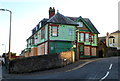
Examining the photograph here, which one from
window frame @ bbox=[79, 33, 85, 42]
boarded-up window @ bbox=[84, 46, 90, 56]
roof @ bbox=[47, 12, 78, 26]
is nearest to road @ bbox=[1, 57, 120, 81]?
roof @ bbox=[47, 12, 78, 26]

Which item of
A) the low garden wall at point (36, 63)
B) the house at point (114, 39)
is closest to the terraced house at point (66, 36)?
the low garden wall at point (36, 63)

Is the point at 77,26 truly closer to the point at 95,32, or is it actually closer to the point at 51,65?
the point at 95,32

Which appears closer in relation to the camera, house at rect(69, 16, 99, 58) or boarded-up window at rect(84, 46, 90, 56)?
house at rect(69, 16, 99, 58)

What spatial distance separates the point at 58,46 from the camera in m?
41.6

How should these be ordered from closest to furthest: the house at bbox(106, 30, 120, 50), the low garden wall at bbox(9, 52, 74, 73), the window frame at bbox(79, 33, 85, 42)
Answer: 1. the low garden wall at bbox(9, 52, 74, 73)
2. the window frame at bbox(79, 33, 85, 42)
3. the house at bbox(106, 30, 120, 50)

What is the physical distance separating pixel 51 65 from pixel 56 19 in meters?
15.0

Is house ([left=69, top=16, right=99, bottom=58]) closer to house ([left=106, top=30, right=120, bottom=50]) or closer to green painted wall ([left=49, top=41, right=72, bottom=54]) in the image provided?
green painted wall ([left=49, top=41, right=72, bottom=54])

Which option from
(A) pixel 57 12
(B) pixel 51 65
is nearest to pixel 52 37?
(A) pixel 57 12

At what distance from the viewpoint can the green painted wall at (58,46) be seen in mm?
40969

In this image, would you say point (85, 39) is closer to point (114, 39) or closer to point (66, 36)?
point (66, 36)

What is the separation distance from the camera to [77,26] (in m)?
46.5

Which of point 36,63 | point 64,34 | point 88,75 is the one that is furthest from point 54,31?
point 88,75

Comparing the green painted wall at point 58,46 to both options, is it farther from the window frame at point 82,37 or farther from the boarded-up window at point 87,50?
the boarded-up window at point 87,50

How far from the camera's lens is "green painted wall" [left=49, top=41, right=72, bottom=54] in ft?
134
